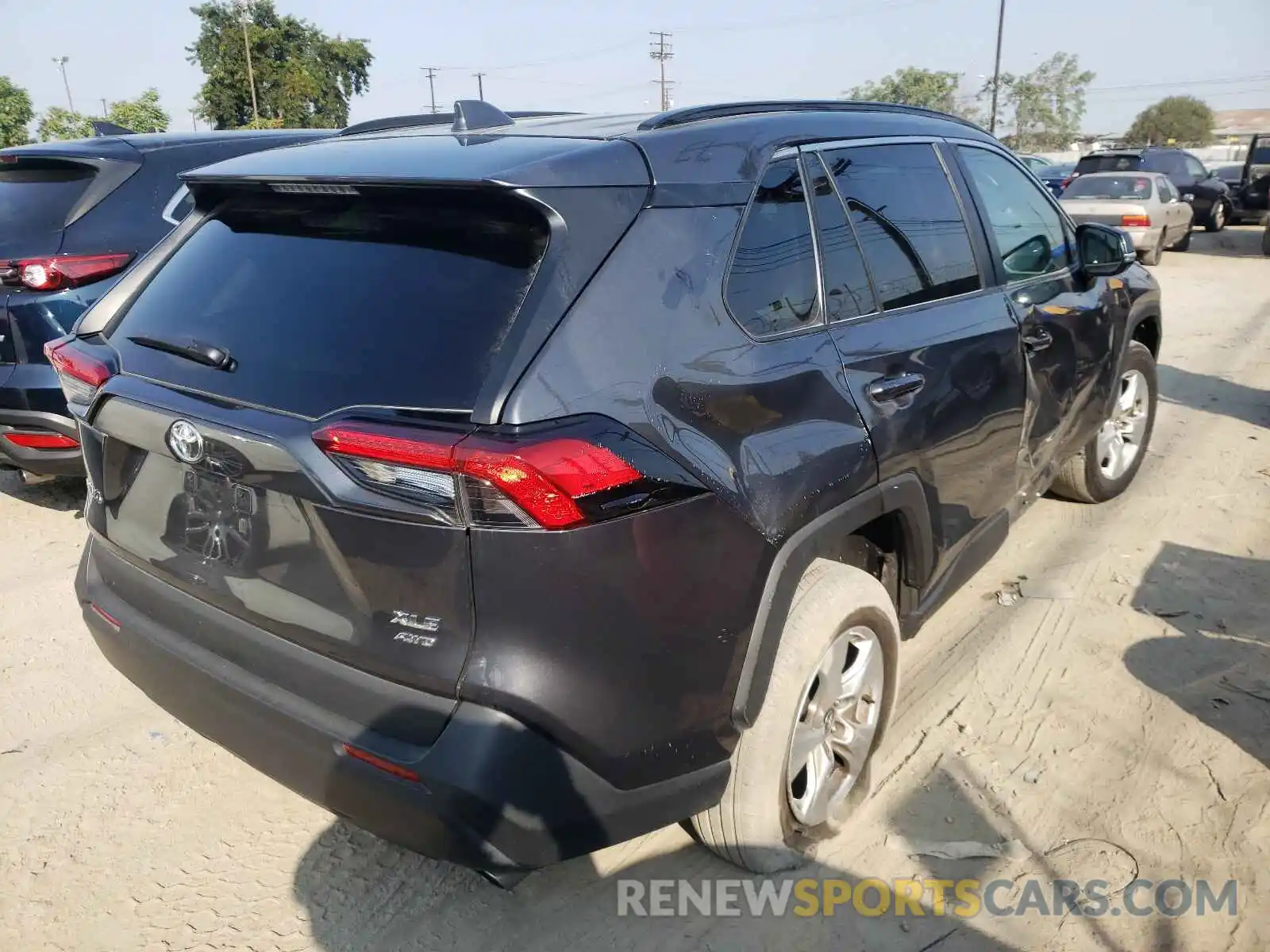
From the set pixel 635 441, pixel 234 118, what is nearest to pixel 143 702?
pixel 635 441

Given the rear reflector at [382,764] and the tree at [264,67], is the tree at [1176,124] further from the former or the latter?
the rear reflector at [382,764]

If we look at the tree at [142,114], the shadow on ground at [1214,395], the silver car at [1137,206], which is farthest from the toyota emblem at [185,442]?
the tree at [142,114]

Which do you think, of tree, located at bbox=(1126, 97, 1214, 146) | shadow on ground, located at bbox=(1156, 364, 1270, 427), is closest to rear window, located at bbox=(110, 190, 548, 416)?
shadow on ground, located at bbox=(1156, 364, 1270, 427)

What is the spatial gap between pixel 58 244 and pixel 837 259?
3768 mm

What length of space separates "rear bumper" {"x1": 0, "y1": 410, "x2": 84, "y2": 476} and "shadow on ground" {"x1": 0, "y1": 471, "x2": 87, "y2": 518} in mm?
593

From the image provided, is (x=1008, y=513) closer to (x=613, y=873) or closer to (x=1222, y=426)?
(x=613, y=873)

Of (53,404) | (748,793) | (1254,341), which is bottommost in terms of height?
(1254,341)

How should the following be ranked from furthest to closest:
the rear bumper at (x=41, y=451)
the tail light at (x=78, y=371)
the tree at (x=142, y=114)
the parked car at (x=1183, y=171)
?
1. the tree at (x=142, y=114)
2. the parked car at (x=1183, y=171)
3. the rear bumper at (x=41, y=451)
4. the tail light at (x=78, y=371)

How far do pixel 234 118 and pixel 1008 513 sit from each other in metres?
63.2

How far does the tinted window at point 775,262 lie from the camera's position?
2.23 m

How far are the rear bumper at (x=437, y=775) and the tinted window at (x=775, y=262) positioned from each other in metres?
1.05

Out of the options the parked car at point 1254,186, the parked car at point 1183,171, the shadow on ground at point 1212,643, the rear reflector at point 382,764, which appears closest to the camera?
the rear reflector at point 382,764

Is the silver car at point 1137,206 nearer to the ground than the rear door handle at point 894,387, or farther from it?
nearer to the ground

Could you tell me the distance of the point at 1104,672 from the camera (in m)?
3.50
